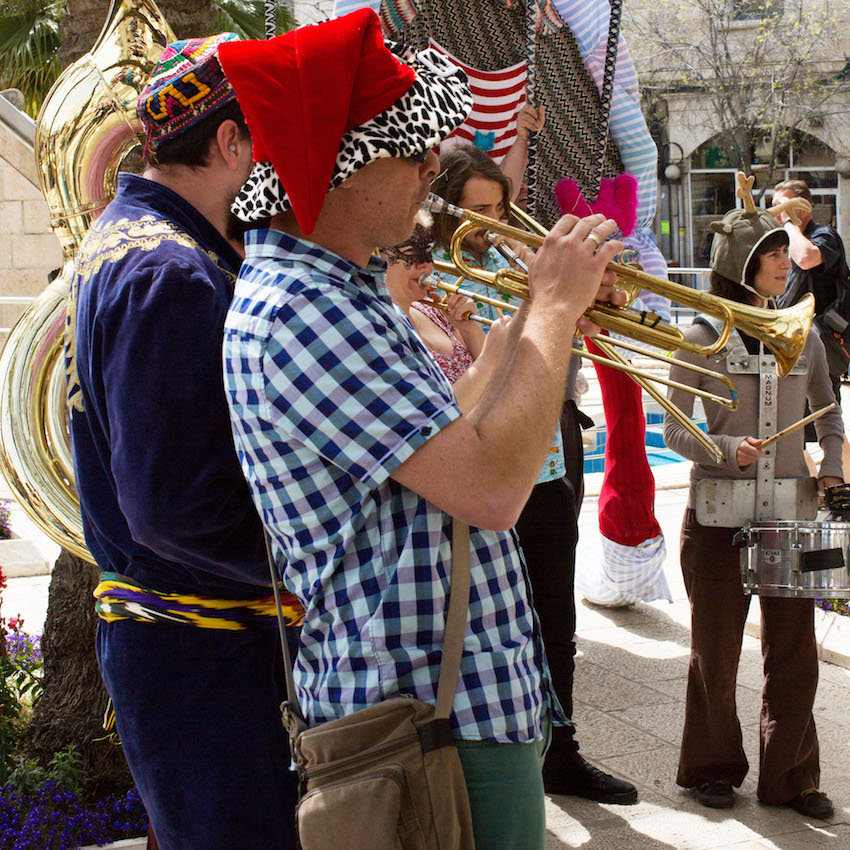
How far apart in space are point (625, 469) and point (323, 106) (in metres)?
3.30

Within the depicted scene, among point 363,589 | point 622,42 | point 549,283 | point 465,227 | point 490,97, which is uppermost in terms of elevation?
point 622,42

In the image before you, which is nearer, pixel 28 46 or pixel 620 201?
pixel 620 201

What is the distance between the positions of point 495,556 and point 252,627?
0.49 meters

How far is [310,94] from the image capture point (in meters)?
1.56

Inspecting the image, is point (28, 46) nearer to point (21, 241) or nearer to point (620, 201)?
point (21, 241)

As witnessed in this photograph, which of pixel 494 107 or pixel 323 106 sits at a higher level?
pixel 494 107

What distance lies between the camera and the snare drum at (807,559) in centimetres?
325

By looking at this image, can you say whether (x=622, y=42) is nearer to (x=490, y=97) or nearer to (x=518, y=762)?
(x=490, y=97)

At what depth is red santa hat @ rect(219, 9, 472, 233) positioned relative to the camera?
1.56 metres

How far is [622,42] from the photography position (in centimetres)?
395

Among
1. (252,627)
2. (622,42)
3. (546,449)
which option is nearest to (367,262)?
(546,449)

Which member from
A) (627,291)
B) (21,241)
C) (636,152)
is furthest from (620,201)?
(21,241)

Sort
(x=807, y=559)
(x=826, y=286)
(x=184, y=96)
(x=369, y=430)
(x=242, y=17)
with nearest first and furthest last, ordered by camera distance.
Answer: (x=369, y=430)
(x=184, y=96)
(x=807, y=559)
(x=826, y=286)
(x=242, y=17)

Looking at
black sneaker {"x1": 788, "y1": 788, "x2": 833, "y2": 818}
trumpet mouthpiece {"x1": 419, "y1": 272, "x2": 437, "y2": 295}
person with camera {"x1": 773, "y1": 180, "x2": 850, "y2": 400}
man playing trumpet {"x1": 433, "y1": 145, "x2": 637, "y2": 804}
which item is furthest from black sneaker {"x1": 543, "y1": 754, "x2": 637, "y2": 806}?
person with camera {"x1": 773, "y1": 180, "x2": 850, "y2": 400}
